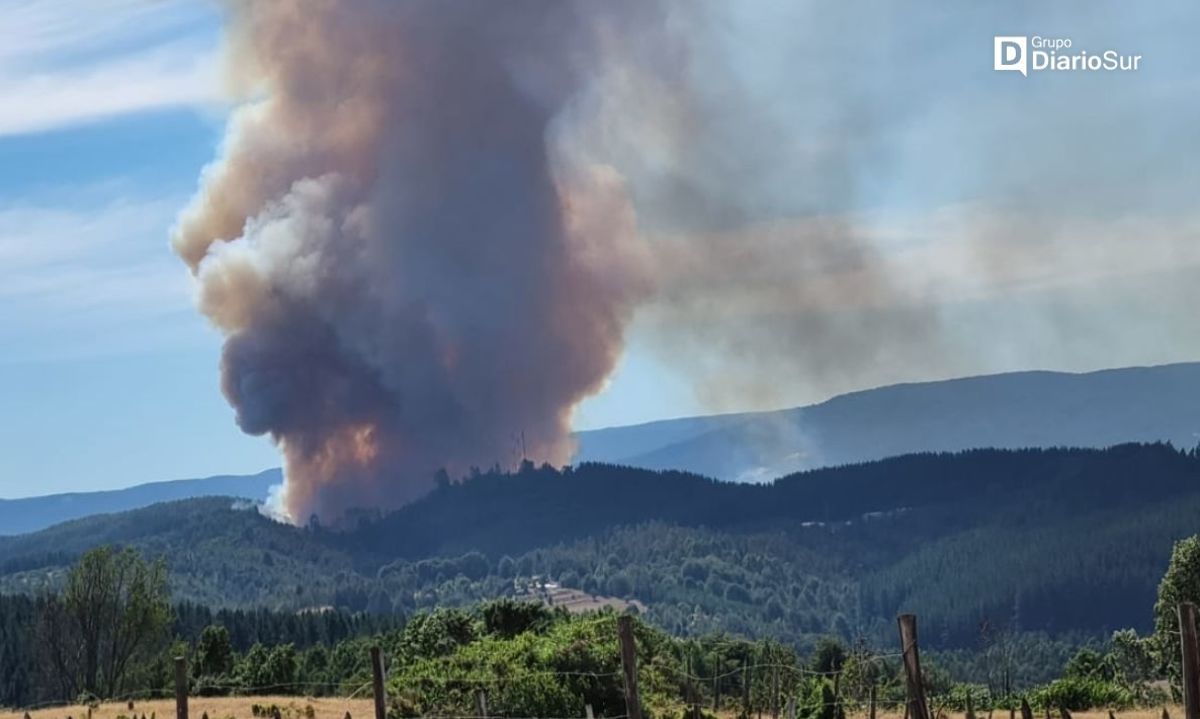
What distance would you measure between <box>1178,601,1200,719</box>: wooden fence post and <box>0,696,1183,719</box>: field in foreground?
946 inches

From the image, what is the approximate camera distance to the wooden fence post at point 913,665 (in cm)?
3316

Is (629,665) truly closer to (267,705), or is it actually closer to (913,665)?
(913,665)

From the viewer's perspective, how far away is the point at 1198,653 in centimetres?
3036

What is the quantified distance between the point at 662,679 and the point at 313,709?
40.0ft

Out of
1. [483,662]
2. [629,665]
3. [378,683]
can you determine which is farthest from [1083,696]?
[629,665]

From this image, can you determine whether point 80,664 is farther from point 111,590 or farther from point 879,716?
point 879,716

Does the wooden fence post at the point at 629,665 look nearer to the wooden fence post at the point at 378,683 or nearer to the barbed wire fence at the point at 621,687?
the barbed wire fence at the point at 621,687

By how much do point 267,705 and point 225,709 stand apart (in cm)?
152

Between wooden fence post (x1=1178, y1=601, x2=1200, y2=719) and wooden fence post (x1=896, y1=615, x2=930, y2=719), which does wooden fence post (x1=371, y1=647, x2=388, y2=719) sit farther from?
wooden fence post (x1=1178, y1=601, x2=1200, y2=719)

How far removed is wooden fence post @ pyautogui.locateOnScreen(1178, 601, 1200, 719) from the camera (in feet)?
99.0

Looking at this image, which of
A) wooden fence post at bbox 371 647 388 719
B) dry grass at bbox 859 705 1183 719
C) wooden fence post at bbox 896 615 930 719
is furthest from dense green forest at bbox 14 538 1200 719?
wooden fence post at bbox 371 647 388 719

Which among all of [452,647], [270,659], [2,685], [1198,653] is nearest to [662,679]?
[452,647]

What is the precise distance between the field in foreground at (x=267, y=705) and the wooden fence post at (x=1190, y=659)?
24040 mm

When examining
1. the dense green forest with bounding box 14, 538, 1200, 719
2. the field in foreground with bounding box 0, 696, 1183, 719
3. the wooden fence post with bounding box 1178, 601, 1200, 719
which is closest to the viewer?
the wooden fence post with bounding box 1178, 601, 1200, 719
